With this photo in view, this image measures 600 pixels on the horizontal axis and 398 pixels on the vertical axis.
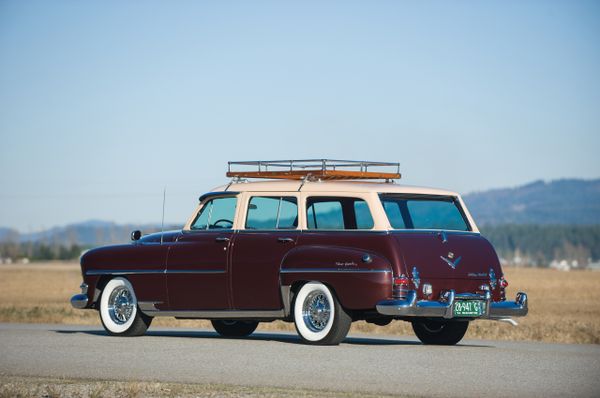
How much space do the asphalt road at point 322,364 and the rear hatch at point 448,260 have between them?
816 millimetres

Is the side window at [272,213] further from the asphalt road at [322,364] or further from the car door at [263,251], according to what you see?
the asphalt road at [322,364]

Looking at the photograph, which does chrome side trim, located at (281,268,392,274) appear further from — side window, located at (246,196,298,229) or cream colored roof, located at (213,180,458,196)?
cream colored roof, located at (213,180,458,196)

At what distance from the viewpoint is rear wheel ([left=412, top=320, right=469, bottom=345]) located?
53.3 ft

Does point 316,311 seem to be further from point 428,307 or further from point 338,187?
point 338,187

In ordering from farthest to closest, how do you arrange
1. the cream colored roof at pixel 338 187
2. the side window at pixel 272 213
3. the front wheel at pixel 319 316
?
the side window at pixel 272 213
the cream colored roof at pixel 338 187
the front wheel at pixel 319 316

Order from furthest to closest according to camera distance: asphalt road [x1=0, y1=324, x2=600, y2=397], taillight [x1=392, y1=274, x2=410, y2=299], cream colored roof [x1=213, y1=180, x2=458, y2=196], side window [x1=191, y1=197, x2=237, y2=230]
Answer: side window [x1=191, y1=197, x2=237, y2=230] < cream colored roof [x1=213, y1=180, x2=458, y2=196] < taillight [x1=392, y1=274, x2=410, y2=299] < asphalt road [x1=0, y1=324, x2=600, y2=397]

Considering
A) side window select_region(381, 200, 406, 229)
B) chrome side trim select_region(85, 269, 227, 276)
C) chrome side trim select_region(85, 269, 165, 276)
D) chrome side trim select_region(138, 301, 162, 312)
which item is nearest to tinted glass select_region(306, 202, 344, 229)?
side window select_region(381, 200, 406, 229)

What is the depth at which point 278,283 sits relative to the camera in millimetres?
15523

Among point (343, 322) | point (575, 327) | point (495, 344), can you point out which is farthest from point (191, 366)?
point (575, 327)

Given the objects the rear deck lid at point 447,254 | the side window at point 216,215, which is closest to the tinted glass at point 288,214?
the side window at point 216,215

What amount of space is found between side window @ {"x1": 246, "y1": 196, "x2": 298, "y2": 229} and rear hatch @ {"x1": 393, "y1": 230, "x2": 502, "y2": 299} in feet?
5.38

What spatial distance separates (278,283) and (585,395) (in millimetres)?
5565

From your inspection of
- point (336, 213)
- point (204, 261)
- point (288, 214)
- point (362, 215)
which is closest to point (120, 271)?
point (204, 261)

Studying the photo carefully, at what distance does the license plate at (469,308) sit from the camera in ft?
48.5
